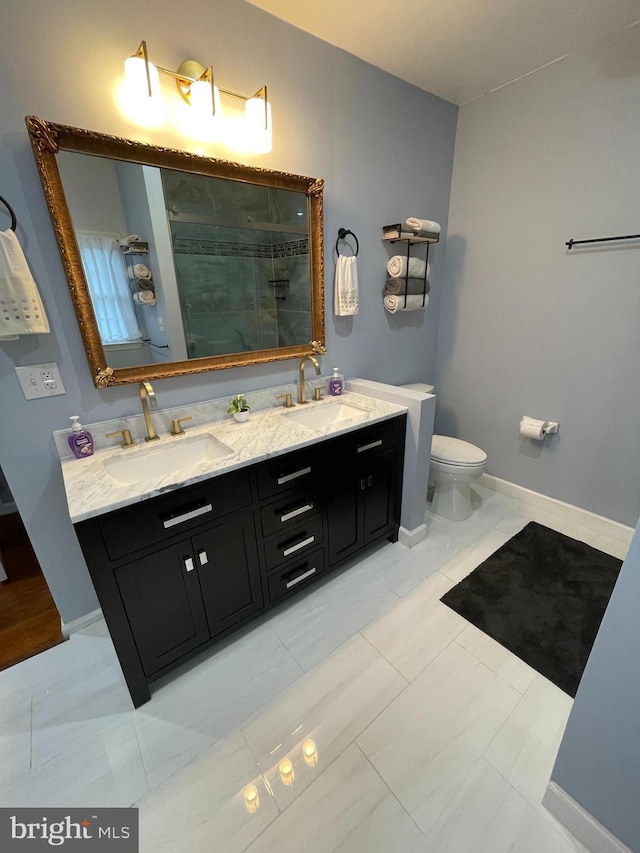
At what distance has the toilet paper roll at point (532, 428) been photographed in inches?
88.2

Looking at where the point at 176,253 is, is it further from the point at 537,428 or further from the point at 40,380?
the point at 537,428

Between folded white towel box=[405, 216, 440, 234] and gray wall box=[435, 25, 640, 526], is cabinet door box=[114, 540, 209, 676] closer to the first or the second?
folded white towel box=[405, 216, 440, 234]

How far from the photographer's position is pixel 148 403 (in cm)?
148

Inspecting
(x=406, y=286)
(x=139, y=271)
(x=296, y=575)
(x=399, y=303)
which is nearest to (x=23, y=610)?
(x=296, y=575)

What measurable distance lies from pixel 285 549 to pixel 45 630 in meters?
1.19

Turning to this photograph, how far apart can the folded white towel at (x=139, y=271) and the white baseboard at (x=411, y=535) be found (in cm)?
182

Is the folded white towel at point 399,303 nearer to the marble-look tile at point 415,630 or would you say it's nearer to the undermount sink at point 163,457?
the undermount sink at point 163,457

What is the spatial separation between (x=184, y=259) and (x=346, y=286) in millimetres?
851

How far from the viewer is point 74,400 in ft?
4.53

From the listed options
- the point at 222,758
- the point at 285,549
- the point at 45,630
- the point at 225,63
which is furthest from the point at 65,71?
the point at 222,758

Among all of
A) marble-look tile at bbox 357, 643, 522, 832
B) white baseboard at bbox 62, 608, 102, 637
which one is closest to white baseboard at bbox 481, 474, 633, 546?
marble-look tile at bbox 357, 643, 522, 832

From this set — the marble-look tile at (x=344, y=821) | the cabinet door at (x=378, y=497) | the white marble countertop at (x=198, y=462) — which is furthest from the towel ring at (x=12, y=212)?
the marble-look tile at (x=344, y=821)

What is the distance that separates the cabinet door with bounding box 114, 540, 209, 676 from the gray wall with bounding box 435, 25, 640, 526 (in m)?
2.22

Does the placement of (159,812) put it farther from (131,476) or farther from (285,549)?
(131,476)
